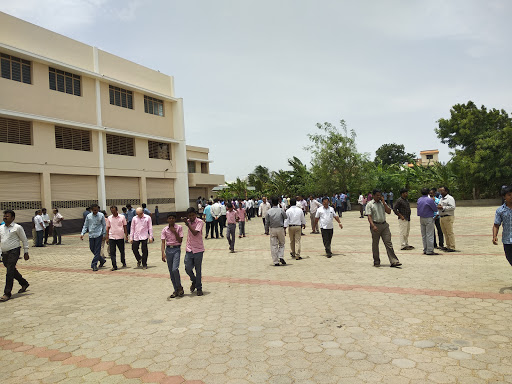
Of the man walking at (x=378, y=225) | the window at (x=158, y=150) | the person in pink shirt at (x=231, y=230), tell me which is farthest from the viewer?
the window at (x=158, y=150)

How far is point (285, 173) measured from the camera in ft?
140

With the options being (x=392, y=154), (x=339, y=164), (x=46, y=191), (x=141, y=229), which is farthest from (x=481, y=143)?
(x=392, y=154)

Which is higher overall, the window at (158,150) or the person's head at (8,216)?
the window at (158,150)

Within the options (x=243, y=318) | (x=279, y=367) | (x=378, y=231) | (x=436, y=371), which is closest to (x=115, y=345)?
(x=243, y=318)

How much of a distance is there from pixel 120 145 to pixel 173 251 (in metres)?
23.2

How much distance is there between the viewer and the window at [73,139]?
23.6 m

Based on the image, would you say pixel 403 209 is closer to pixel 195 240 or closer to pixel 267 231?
pixel 267 231

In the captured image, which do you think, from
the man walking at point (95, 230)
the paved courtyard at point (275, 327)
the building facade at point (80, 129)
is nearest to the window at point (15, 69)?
the building facade at point (80, 129)

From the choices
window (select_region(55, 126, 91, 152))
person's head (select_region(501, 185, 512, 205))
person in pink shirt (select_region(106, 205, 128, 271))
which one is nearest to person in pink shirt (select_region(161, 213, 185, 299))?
person in pink shirt (select_region(106, 205, 128, 271))

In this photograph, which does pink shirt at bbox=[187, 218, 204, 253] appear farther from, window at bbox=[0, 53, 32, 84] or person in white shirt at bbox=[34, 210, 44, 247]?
window at bbox=[0, 53, 32, 84]

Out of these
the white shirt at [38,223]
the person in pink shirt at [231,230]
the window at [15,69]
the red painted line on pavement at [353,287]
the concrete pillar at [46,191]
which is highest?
the window at [15,69]

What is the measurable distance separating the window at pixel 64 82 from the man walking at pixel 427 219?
22.6m

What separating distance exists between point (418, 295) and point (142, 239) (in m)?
6.72

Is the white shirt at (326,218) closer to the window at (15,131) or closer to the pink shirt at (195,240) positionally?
the pink shirt at (195,240)
